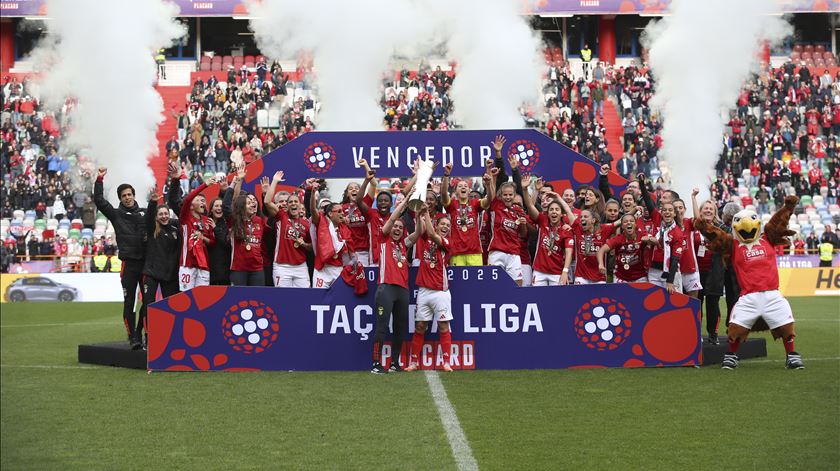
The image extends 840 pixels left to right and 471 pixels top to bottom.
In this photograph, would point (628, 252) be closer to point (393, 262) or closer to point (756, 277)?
point (756, 277)

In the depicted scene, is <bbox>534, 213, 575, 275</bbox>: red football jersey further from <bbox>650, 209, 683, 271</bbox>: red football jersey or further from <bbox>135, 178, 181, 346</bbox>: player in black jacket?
<bbox>135, 178, 181, 346</bbox>: player in black jacket

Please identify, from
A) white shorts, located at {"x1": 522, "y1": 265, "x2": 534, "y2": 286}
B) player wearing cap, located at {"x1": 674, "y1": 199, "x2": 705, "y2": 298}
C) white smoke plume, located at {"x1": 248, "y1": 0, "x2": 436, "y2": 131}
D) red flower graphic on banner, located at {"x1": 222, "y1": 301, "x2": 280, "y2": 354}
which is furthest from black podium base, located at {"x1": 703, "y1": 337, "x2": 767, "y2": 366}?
white smoke plume, located at {"x1": 248, "y1": 0, "x2": 436, "y2": 131}

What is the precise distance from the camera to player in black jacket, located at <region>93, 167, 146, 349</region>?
12641 millimetres

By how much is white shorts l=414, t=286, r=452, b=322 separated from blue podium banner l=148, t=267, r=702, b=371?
0.91 ft

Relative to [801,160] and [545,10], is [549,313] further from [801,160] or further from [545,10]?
[545,10]

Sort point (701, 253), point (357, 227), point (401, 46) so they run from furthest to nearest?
point (401, 46), point (701, 253), point (357, 227)

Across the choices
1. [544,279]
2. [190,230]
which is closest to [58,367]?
[190,230]

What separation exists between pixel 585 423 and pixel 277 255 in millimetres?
4994

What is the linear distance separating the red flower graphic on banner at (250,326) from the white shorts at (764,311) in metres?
4.54

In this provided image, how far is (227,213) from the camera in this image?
12656 mm

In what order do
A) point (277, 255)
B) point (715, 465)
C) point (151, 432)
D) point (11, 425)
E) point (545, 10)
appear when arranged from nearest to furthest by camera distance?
1. point (715, 465)
2. point (151, 432)
3. point (11, 425)
4. point (277, 255)
5. point (545, 10)

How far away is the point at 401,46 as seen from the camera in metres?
36.3

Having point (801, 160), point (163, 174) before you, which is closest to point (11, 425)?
point (163, 174)

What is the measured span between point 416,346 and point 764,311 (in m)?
3.39
